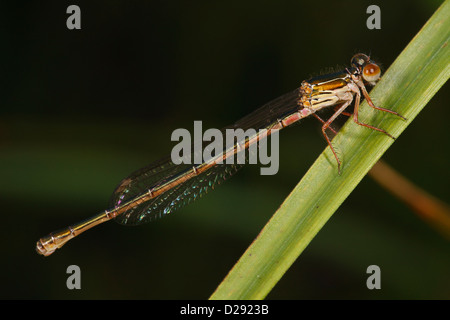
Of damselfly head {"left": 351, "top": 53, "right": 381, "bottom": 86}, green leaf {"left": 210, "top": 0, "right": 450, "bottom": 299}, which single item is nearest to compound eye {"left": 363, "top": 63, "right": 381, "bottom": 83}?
damselfly head {"left": 351, "top": 53, "right": 381, "bottom": 86}

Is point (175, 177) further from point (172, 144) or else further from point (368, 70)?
point (368, 70)

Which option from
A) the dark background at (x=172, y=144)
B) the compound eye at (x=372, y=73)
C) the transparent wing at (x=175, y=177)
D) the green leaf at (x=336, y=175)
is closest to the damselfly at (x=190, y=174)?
the transparent wing at (x=175, y=177)

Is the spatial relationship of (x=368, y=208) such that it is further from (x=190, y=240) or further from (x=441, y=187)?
(x=190, y=240)

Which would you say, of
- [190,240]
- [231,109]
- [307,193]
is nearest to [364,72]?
[307,193]

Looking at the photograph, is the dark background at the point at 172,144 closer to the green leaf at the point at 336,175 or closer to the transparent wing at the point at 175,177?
the transparent wing at the point at 175,177

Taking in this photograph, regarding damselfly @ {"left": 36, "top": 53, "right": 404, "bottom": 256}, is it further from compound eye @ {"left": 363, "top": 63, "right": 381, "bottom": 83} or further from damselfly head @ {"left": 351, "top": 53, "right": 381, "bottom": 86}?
compound eye @ {"left": 363, "top": 63, "right": 381, "bottom": 83}

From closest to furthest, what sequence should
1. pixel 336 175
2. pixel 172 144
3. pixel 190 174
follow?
1. pixel 336 175
2. pixel 190 174
3. pixel 172 144

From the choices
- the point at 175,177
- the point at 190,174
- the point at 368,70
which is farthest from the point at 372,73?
the point at 175,177
